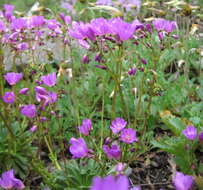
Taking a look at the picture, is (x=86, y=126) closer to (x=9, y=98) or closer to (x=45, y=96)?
(x=45, y=96)

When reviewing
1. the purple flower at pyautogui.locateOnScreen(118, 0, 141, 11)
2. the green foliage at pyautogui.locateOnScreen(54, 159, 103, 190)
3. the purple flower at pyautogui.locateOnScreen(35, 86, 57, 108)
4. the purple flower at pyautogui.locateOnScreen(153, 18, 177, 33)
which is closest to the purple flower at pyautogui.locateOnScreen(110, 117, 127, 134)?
the green foliage at pyautogui.locateOnScreen(54, 159, 103, 190)

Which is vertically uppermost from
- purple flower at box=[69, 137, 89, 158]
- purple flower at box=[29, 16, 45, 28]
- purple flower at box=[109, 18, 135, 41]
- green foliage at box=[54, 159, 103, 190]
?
purple flower at box=[109, 18, 135, 41]

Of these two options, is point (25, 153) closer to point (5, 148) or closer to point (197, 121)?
point (5, 148)

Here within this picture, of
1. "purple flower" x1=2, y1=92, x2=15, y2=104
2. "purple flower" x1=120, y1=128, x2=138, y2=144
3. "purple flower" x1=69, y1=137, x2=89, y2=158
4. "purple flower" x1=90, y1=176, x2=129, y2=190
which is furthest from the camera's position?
"purple flower" x1=2, y1=92, x2=15, y2=104

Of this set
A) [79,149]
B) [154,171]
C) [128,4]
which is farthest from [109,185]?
[128,4]

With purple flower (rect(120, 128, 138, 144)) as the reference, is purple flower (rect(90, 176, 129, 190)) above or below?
above

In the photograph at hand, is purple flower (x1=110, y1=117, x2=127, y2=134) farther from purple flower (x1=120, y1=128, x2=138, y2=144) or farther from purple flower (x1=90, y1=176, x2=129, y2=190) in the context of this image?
purple flower (x1=90, y1=176, x2=129, y2=190)

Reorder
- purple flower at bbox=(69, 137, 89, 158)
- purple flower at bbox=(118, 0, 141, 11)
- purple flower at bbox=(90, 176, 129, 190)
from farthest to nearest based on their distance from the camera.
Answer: purple flower at bbox=(118, 0, 141, 11), purple flower at bbox=(69, 137, 89, 158), purple flower at bbox=(90, 176, 129, 190)

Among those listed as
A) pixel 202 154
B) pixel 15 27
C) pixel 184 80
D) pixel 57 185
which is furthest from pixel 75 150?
pixel 184 80

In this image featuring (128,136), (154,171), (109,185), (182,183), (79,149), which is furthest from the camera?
(154,171)

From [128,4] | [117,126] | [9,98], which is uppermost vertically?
[128,4]

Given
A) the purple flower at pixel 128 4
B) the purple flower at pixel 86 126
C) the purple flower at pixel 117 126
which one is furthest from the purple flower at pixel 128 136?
the purple flower at pixel 128 4
